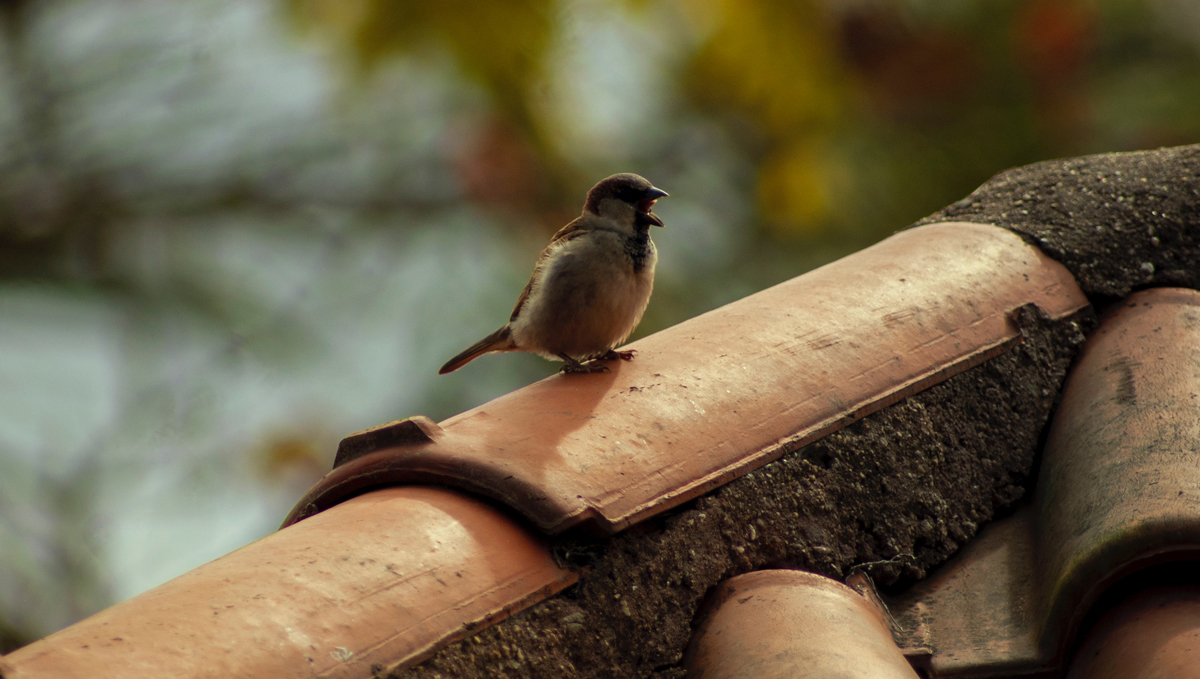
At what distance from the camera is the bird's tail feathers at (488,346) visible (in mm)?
2600

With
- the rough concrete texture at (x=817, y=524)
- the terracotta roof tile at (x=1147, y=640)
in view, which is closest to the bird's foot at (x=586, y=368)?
the rough concrete texture at (x=817, y=524)

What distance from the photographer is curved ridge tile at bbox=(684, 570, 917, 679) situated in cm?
122

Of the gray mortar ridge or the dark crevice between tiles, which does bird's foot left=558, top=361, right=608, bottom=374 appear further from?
the dark crevice between tiles

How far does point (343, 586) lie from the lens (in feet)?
3.75

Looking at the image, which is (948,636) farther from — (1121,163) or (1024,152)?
(1024,152)

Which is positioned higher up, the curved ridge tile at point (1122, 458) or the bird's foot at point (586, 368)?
the bird's foot at point (586, 368)

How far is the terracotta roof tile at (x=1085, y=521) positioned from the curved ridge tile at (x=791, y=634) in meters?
0.14

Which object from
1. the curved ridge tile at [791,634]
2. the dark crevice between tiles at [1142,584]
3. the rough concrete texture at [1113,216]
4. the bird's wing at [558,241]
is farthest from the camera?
the bird's wing at [558,241]

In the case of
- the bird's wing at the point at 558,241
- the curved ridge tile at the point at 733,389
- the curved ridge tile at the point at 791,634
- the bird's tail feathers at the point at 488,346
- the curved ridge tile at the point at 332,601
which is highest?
the bird's wing at the point at 558,241

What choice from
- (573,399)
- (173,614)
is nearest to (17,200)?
(573,399)

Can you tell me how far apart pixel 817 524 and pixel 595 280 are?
2.81 ft

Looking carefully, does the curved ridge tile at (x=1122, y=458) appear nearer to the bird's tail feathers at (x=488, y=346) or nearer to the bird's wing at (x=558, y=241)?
the bird's wing at (x=558, y=241)

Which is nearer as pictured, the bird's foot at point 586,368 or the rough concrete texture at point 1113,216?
the bird's foot at point 586,368

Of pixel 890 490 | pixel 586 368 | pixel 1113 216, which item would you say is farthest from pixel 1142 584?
pixel 1113 216
